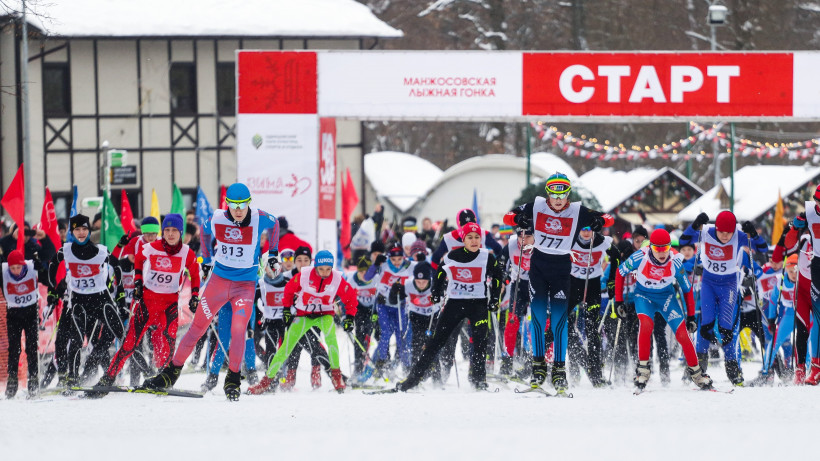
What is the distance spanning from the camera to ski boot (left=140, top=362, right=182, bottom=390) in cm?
957

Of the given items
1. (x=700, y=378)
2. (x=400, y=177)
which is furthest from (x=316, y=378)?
(x=400, y=177)

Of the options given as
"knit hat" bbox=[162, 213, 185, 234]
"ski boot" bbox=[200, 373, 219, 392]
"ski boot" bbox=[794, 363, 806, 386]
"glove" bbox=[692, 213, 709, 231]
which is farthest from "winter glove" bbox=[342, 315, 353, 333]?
"ski boot" bbox=[794, 363, 806, 386]

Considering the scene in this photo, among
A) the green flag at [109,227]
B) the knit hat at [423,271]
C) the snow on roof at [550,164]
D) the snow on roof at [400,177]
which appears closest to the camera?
the knit hat at [423,271]

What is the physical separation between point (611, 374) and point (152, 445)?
236 inches

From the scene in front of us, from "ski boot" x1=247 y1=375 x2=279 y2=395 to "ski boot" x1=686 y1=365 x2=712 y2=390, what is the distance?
349 cm

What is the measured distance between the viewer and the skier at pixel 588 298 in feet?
36.0

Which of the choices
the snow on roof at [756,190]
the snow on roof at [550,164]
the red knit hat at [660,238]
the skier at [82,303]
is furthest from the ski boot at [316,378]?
the snow on roof at [550,164]

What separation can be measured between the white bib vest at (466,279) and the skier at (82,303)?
9.46 feet

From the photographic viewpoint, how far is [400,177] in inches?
1406

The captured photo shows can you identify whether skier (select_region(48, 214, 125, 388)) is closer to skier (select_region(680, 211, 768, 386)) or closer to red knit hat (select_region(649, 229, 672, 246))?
red knit hat (select_region(649, 229, 672, 246))

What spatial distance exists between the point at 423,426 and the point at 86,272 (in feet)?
14.2

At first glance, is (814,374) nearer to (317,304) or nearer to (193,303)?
(317,304)

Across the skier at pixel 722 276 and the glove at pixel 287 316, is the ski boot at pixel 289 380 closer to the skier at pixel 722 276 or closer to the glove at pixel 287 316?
the glove at pixel 287 316

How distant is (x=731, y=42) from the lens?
124 feet
